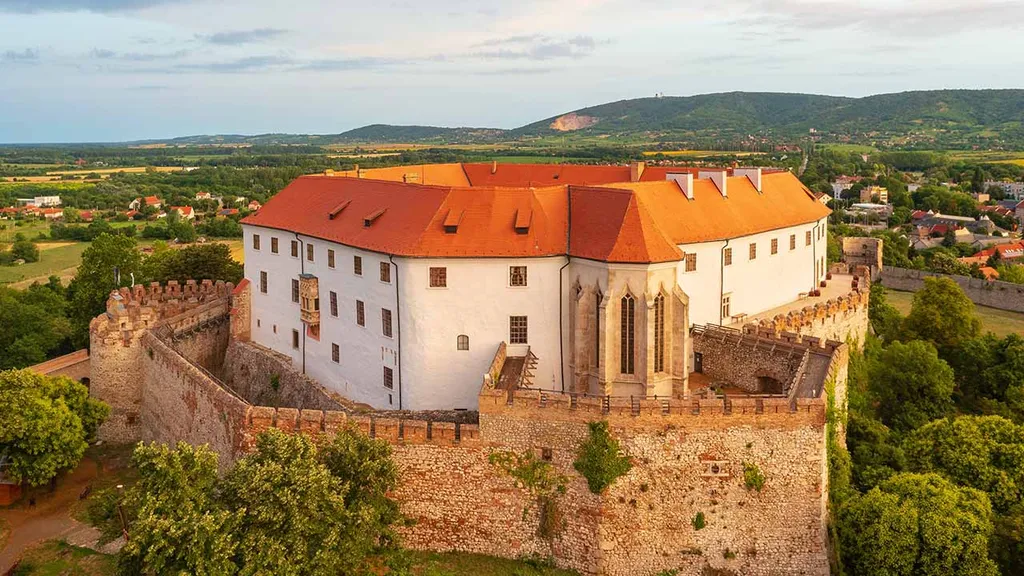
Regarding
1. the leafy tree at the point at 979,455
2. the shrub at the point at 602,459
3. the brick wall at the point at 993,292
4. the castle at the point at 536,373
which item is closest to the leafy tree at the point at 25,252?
the castle at the point at 536,373

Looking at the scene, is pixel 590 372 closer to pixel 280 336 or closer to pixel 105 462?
pixel 280 336

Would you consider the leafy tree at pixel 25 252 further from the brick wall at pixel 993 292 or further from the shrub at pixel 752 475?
the shrub at pixel 752 475

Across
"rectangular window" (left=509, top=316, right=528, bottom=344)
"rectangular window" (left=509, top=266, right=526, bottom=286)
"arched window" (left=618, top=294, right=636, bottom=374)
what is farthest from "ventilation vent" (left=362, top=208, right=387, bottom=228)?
"arched window" (left=618, top=294, right=636, bottom=374)

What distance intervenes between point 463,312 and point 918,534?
20.1 metres

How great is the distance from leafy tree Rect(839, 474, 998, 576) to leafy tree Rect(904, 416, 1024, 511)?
3496 millimetres

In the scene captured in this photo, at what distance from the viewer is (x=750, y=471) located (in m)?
29.5

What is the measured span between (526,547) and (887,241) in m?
98.8

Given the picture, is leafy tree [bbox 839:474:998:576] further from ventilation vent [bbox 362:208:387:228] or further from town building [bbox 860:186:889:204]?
town building [bbox 860:186:889:204]

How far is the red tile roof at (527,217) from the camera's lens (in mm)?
37938

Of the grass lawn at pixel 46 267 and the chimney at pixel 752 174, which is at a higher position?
the chimney at pixel 752 174

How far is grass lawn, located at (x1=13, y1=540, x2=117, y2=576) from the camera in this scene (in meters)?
34.2

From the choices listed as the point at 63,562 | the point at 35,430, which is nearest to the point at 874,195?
the point at 35,430

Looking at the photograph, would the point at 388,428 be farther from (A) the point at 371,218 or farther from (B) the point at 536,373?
(A) the point at 371,218

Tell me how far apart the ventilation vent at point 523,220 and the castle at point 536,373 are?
207 millimetres
